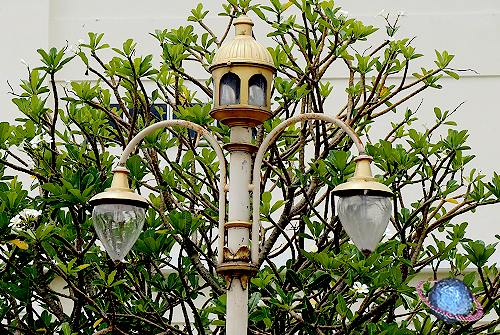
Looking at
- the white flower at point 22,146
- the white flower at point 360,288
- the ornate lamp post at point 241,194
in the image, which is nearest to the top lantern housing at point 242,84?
the ornate lamp post at point 241,194

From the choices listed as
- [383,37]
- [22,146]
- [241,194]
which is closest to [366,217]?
[241,194]

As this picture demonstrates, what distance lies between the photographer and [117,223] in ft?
14.5

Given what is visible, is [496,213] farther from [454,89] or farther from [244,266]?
[244,266]

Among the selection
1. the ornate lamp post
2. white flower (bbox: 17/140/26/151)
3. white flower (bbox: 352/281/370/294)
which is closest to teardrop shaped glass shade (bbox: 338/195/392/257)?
the ornate lamp post

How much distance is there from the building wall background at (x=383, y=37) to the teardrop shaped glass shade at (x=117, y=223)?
5.69 meters

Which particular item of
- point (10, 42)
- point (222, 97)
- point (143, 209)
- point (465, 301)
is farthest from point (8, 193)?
point (10, 42)

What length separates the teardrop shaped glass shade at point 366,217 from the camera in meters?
4.11

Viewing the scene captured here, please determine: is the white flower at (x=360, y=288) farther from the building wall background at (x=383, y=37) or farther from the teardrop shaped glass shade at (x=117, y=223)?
the building wall background at (x=383, y=37)

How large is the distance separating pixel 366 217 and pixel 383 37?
6210 millimetres

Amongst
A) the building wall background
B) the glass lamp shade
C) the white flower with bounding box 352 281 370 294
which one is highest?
the building wall background

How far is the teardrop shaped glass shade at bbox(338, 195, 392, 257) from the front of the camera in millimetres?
4109

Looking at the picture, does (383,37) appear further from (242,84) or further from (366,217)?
(366,217)

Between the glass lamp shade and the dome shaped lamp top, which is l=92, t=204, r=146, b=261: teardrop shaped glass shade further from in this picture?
the dome shaped lamp top

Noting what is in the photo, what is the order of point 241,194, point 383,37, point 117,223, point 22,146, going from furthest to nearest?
point 383,37 → point 22,146 → point 117,223 → point 241,194
